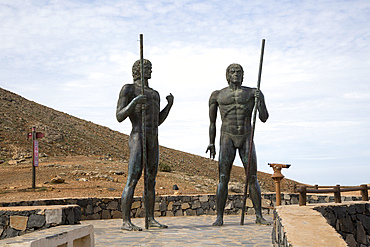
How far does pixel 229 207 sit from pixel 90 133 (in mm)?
39657

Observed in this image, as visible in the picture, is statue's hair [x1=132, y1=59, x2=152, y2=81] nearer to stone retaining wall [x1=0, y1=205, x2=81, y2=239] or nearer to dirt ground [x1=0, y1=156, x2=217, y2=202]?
stone retaining wall [x1=0, y1=205, x2=81, y2=239]

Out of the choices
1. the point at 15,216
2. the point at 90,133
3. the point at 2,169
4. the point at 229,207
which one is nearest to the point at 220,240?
the point at 15,216

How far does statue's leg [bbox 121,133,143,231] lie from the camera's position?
764 centimetres

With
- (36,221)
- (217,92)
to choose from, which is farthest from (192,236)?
(217,92)

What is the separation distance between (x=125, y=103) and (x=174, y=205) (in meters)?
4.03

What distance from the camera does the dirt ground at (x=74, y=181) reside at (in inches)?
624

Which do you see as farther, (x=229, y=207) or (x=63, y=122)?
(x=63, y=122)

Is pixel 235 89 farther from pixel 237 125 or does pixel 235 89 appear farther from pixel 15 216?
pixel 15 216

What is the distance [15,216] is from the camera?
6160 mm

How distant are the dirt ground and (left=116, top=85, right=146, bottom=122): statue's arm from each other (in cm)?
676

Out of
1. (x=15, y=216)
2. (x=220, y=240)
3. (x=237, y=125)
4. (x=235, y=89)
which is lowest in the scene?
(x=220, y=240)

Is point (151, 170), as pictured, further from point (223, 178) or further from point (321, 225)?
point (321, 225)

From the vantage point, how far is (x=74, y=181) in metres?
18.6

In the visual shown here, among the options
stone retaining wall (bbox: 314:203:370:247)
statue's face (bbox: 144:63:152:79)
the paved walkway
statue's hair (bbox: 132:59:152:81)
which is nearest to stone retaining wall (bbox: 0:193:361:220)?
the paved walkway
